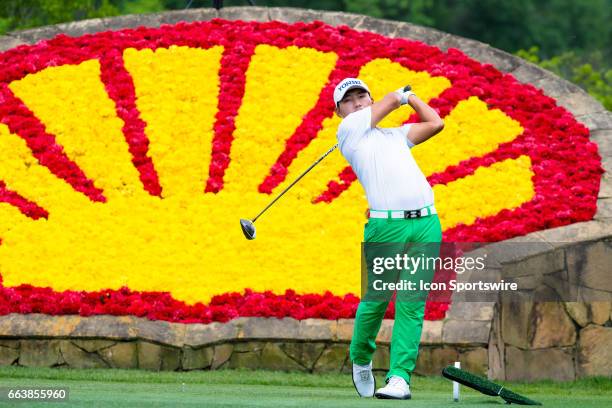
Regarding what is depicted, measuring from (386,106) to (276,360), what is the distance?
4103 mm

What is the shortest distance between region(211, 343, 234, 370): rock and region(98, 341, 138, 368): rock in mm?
656

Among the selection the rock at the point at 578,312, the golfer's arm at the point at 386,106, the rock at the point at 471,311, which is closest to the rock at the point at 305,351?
the rock at the point at 471,311

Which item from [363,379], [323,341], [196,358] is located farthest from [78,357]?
[363,379]

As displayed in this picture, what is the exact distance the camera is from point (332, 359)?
39.5 feet

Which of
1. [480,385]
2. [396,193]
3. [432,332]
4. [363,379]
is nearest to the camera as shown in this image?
[480,385]

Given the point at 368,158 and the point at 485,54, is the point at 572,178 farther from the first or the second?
the point at 368,158

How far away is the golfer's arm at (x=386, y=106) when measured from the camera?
27.8 feet

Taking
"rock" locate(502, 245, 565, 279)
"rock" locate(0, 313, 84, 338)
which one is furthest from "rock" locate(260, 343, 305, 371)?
"rock" locate(502, 245, 565, 279)

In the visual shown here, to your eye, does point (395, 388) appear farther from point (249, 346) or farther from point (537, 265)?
point (537, 265)

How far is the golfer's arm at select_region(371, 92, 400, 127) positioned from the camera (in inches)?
334

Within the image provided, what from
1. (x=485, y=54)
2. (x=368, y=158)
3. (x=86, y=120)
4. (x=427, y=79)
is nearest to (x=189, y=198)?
(x=86, y=120)

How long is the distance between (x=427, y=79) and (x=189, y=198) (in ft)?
12.7

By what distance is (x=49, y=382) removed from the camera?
10500mm

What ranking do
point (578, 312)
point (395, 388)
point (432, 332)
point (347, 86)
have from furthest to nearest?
point (578, 312), point (432, 332), point (347, 86), point (395, 388)
